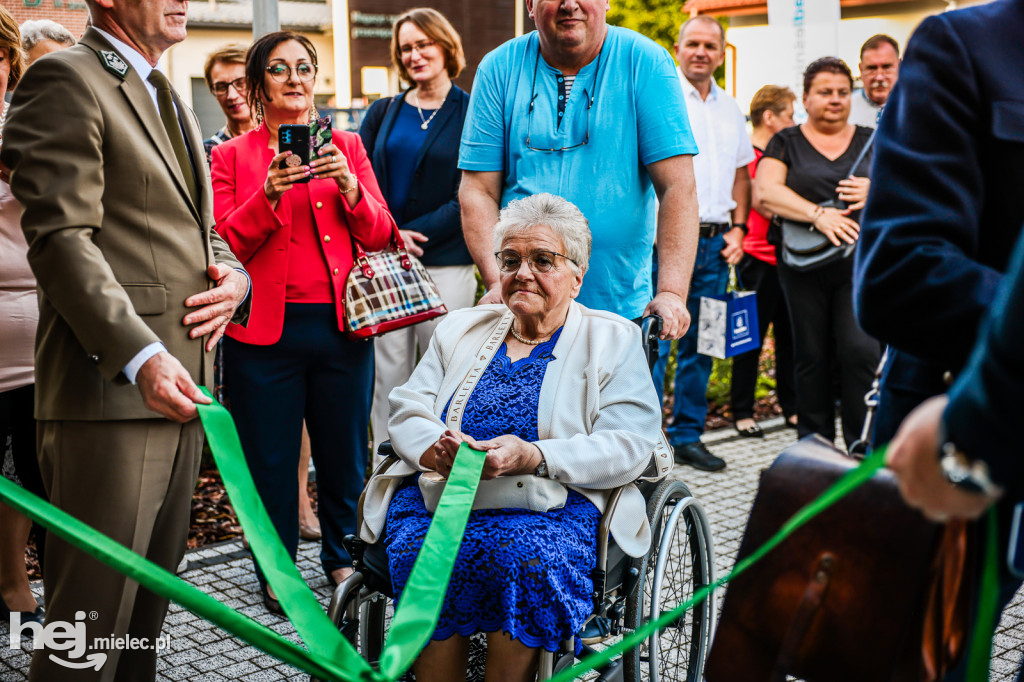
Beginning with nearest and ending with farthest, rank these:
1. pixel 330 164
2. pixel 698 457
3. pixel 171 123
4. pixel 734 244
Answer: pixel 171 123 < pixel 330 164 < pixel 698 457 < pixel 734 244

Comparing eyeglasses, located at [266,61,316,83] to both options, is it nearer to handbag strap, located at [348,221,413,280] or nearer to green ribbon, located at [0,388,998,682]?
handbag strap, located at [348,221,413,280]

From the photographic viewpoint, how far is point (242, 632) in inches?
66.0

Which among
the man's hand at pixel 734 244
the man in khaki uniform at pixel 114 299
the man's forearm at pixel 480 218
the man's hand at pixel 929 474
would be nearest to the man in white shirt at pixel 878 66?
the man's hand at pixel 734 244

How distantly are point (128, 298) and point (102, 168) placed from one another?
305 mm

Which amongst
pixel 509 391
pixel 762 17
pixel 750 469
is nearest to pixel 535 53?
pixel 509 391

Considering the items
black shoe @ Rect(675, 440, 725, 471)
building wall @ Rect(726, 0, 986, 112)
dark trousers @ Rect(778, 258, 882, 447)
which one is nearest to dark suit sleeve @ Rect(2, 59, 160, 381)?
dark trousers @ Rect(778, 258, 882, 447)

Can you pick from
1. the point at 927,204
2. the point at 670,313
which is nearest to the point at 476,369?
the point at 670,313

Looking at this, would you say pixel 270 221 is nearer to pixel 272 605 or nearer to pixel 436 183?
pixel 436 183

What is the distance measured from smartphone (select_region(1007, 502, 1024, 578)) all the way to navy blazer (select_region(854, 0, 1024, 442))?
0.26m

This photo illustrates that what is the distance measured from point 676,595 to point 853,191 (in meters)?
2.88

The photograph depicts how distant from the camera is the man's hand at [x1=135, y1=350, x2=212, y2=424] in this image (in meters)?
2.23

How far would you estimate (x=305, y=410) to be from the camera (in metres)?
4.04

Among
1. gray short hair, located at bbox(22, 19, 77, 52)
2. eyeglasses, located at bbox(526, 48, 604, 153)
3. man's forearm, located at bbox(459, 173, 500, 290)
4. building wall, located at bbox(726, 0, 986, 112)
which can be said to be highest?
building wall, located at bbox(726, 0, 986, 112)

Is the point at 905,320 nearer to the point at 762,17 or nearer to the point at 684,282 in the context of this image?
the point at 684,282
